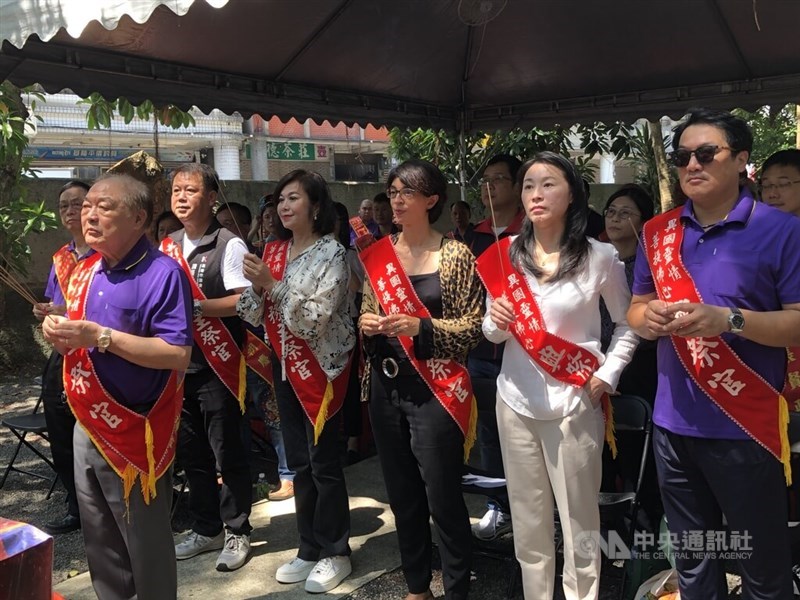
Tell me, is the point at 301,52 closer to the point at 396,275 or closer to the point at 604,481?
the point at 396,275

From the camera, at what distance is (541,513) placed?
258 cm

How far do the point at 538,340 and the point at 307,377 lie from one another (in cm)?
117

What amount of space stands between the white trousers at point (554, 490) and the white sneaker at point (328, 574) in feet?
3.21

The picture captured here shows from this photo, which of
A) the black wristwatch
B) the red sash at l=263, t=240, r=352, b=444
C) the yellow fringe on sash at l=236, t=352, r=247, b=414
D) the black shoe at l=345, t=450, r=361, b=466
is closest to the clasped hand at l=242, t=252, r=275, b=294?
the red sash at l=263, t=240, r=352, b=444

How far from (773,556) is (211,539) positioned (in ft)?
8.74

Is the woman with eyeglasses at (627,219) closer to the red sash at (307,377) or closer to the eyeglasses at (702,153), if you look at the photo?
the eyeglasses at (702,153)

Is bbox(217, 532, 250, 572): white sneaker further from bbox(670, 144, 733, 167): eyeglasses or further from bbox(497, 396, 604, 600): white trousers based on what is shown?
bbox(670, 144, 733, 167): eyeglasses

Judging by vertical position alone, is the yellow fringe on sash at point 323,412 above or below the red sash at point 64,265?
below

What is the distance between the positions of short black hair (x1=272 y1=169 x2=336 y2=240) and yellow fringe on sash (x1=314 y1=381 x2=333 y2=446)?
740 mm

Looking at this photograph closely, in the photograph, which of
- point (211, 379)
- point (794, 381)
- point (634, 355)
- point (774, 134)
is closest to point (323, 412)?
point (211, 379)

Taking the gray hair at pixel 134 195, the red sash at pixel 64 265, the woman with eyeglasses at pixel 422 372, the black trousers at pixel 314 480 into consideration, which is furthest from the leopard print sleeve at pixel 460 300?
the red sash at pixel 64 265

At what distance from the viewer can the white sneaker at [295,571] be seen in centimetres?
325

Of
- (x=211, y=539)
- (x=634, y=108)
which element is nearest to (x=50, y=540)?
(x=211, y=539)

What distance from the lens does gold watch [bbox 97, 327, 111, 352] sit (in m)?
2.27
